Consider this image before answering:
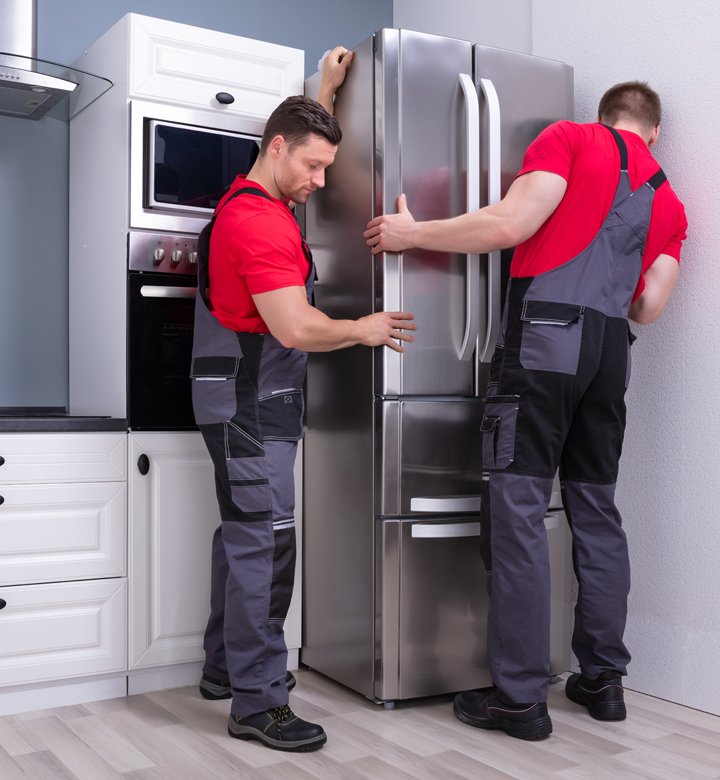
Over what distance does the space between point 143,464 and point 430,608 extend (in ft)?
2.82

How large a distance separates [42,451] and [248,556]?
0.65 m

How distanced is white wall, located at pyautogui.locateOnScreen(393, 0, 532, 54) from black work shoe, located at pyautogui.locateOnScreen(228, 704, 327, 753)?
7.32 ft

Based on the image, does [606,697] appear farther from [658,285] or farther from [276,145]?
[276,145]

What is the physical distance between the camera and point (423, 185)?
241 cm

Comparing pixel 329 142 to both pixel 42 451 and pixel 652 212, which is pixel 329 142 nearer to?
pixel 652 212

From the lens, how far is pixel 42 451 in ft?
7.77

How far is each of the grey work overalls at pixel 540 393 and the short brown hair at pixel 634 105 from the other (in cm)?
19

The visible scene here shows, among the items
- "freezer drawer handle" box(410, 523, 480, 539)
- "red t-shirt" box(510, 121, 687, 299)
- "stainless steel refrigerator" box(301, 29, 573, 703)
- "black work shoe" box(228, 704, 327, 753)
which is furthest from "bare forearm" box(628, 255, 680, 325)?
"black work shoe" box(228, 704, 327, 753)

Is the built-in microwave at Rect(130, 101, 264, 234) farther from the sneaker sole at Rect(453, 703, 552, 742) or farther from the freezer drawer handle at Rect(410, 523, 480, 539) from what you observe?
the sneaker sole at Rect(453, 703, 552, 742)

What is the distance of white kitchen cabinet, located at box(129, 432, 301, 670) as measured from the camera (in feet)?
8.17

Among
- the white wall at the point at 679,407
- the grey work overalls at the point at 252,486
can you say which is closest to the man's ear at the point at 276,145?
the grey work overalls at the point at 252,486

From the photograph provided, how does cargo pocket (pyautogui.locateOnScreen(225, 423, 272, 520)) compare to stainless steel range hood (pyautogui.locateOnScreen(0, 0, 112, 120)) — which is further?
stainless steel range hood (pyautogui.locateOnScreen(0, 0, 112, 120))

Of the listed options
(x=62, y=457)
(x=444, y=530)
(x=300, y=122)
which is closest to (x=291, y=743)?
(x=444, y=530)

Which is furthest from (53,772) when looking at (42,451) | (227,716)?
(42,451)
